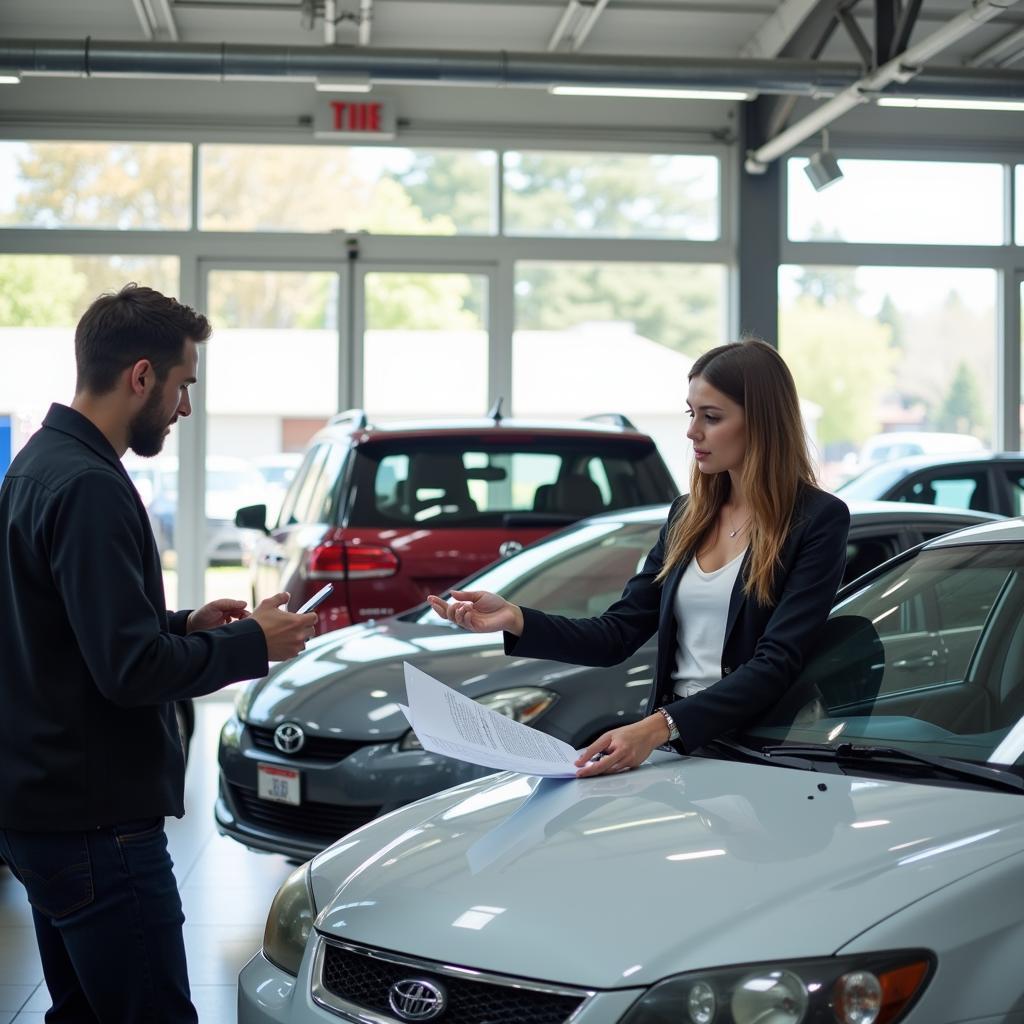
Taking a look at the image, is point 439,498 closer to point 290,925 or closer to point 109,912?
point 290,925

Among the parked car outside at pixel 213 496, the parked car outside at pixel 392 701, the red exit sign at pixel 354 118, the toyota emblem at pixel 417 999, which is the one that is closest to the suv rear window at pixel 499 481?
the parked car outside at pixel 392 701

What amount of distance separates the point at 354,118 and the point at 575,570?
701cm

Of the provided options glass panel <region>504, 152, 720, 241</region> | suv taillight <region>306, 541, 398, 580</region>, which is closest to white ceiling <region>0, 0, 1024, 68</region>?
glass panel <region>504, 152, 720, 241</region>

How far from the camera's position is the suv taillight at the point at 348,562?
5.71 metres

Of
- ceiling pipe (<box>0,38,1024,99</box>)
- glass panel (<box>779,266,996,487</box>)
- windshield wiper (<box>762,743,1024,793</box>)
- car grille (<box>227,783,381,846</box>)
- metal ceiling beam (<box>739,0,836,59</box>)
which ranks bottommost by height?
car grille (<box>227,783,381,846</box>)

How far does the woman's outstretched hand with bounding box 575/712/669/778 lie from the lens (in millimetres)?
2576

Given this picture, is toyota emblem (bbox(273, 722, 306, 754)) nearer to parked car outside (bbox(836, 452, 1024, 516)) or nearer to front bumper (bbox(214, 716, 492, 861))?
front bumper (bbox(214, 716, 492, 861))

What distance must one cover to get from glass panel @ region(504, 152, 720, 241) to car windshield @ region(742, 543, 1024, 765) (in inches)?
349

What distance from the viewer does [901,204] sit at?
1208cm

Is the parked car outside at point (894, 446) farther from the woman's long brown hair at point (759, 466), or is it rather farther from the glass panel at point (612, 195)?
the woman's long brown hair at point (759, 466)

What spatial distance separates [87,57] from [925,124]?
7123mm

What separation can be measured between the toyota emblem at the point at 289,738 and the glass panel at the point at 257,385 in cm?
697

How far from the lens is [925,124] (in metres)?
12.0

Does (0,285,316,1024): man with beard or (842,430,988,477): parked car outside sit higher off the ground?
(842,430,988,477): parked car outside
